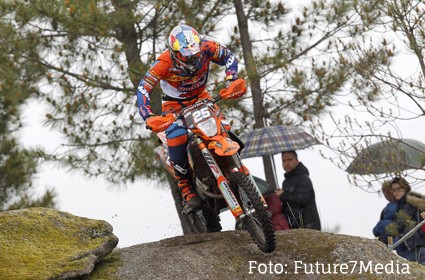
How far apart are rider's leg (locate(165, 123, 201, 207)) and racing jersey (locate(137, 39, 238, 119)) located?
0.39m

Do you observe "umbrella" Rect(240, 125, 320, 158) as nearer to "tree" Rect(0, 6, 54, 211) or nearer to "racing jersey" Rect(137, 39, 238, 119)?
"racing jersey" Rect(137, 39, 238, 119)

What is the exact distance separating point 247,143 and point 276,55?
3.46 meters

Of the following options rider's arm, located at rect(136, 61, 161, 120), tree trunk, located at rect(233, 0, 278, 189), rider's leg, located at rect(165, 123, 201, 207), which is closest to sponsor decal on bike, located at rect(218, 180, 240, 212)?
rider's leg, located at rect(165, 123, 201, 207)

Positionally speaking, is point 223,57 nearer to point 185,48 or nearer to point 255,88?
point 185,48

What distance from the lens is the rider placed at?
6680 millimetres

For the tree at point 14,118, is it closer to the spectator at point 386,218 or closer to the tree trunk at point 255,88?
the tree trunk at point 255,88

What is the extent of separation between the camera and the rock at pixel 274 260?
6227mm

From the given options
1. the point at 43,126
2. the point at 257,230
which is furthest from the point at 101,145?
the point at 257,230

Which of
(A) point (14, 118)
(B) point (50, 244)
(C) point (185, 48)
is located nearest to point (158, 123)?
(C) point (185, 48)

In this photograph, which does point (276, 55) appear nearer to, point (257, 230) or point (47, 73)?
point (47, 73)

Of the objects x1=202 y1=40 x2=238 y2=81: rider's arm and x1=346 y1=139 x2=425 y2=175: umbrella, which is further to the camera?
x1=346 y1=139 x2=425 y2=175: umbrella

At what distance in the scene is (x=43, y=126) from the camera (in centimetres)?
1341

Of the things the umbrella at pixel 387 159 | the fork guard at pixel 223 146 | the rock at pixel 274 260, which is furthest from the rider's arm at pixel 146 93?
the umbrella at pixel 387 159

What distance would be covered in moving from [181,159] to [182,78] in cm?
80
